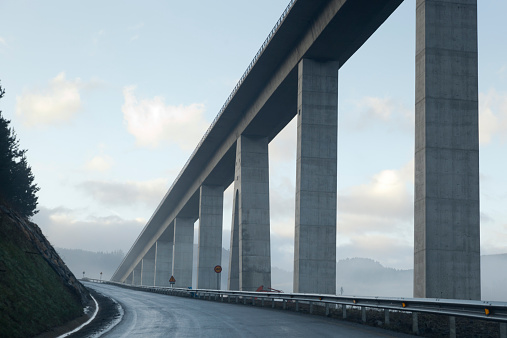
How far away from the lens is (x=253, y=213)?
189 feet

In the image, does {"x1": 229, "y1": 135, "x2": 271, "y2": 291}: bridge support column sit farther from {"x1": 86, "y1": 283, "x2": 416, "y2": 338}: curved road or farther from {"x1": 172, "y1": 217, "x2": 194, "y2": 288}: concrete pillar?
{"x1": 172, "y1": 217, "x2": 194, "y2": 288}: concrete pillar

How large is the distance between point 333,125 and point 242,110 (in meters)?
15.6

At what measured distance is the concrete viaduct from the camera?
2716cm

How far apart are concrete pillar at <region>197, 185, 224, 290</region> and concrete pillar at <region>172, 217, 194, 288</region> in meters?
18.8

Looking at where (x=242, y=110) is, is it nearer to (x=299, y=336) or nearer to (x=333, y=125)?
(x=333, y=125)

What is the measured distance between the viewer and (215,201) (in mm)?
76125

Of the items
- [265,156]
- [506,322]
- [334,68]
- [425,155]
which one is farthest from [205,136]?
[506,322]

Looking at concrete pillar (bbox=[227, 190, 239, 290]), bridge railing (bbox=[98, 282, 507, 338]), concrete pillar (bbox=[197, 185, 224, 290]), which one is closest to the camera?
bridge railing (bbox=[98, 282, 507, 338])

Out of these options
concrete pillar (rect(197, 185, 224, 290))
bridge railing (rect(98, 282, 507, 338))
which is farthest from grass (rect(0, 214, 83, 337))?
concrete pillar (rect(197, 185, 224, 290))

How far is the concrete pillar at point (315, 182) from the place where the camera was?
41.2m

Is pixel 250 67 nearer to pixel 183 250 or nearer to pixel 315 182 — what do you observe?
pixel 315 182

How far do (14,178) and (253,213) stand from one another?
71.0 ft

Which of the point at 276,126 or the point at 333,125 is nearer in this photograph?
the point at 333,125

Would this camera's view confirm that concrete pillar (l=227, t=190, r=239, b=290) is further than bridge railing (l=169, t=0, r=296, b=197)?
Yes
